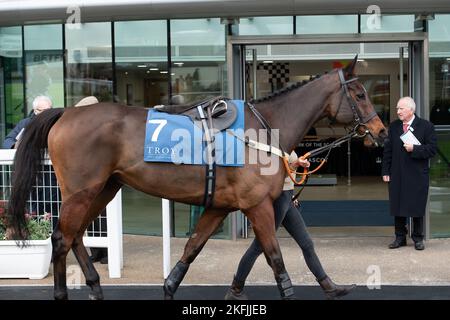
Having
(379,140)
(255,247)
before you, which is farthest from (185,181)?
(379,140)

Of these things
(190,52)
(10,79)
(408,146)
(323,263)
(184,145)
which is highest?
(190,52)

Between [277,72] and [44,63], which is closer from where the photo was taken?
[44,63]

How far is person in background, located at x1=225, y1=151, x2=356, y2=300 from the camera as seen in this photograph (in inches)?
217

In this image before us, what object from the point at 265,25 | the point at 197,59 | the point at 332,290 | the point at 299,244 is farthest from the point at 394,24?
the point at 332,290

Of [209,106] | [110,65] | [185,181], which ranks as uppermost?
[110,65]

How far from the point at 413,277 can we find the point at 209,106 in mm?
2950

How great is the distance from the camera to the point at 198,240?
534 cm

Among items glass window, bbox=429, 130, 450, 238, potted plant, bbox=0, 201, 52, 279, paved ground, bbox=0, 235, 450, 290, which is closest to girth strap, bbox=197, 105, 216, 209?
paved ground, bbox=0, 235, 450, 290

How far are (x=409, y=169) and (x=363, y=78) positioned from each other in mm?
10513

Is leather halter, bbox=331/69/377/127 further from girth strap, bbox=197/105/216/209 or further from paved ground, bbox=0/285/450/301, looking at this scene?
paved ground, bbox=0/285/450/301

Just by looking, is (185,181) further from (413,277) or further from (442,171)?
(442,171)

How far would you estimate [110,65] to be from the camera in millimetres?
9492

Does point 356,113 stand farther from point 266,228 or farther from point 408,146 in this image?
point 408,146

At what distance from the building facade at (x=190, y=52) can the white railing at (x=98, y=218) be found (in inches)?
79.6
